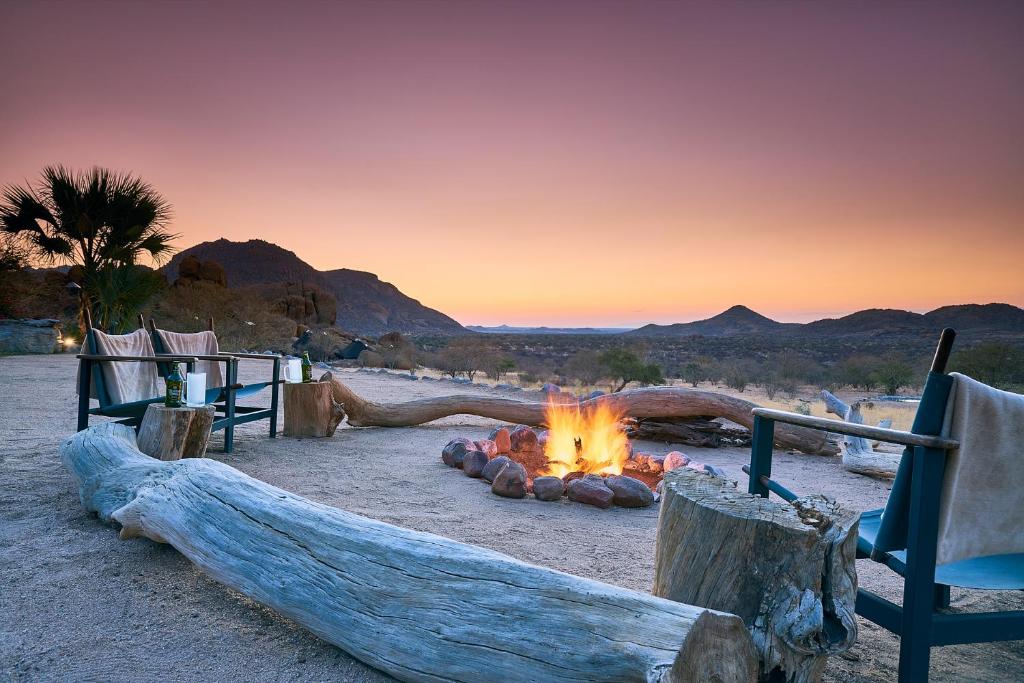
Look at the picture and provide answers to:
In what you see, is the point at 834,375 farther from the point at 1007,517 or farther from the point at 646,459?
the point at 1007,517

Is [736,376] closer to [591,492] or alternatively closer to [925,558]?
[591,492]

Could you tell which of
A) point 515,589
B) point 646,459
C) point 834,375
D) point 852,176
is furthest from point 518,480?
Answer: point 834,375

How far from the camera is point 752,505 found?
168cm

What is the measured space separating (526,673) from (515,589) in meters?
0.22

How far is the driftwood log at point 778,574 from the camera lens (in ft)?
4.87

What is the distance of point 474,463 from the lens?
4.81 m

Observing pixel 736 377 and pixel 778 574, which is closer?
pixel 778 574

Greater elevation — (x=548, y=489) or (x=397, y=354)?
(x=397, y=354)

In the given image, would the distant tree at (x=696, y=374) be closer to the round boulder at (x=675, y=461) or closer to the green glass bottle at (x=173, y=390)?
the round boulder at (x=675, y=461)

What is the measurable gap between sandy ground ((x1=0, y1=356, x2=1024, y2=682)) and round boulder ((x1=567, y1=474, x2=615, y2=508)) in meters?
0.10

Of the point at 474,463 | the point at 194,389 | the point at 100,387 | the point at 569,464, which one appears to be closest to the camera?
the point at 194,389

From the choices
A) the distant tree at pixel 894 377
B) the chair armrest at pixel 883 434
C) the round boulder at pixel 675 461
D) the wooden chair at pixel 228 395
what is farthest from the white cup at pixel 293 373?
the distant tree at pixel 894 377

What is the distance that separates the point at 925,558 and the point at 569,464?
3464 mm

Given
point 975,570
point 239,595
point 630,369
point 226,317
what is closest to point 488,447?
point 239,595
